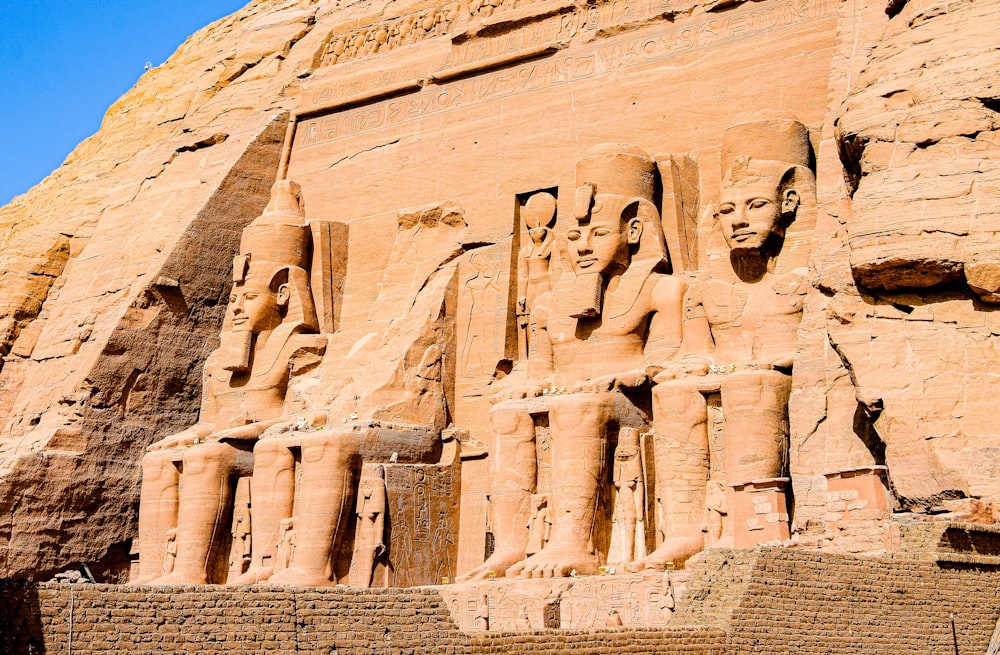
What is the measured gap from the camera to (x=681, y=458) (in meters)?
10.0

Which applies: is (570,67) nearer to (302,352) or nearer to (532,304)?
(532,304)

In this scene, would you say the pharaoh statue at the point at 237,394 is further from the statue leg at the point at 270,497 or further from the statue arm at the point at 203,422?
the statue leg at the point at 270,497

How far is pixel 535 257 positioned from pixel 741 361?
232cm

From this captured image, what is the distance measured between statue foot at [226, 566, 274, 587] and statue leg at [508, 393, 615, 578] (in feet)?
7.42

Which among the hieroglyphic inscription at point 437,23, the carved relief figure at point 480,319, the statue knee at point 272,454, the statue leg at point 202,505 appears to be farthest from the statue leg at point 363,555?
the hieroglyphic inscription at point 437,23

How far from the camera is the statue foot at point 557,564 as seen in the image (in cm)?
970

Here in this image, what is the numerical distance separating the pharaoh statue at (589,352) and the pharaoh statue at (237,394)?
2.32m

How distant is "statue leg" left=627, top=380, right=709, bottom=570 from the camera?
32.4 feet

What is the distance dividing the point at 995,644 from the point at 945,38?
146 inches

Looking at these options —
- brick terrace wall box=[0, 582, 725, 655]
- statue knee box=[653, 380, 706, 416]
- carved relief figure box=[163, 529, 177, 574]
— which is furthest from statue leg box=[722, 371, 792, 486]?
carved relief figure box=[163, 529, 177, 574]

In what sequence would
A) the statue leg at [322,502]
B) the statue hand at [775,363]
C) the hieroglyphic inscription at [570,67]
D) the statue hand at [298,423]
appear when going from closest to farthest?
the statue hand at [775,363]
the statue leg at [322,502]
the statue hand at [298,423]
the hieroglyphic inscription at [570,67]

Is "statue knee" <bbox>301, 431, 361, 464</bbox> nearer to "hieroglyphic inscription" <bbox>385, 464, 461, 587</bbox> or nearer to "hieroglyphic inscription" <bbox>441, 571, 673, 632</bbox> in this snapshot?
"hieroglyphic inscription" <bbox>385, 464, 461, 587</bbox>

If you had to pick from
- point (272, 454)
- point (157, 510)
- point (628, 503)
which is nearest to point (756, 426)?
point (628, 503)

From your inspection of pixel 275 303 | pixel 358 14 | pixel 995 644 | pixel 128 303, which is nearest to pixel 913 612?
pixel 995 644
